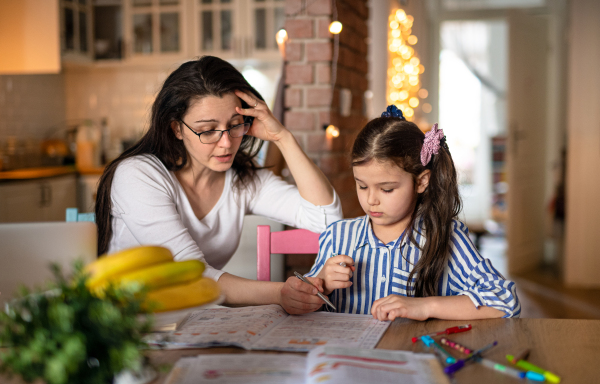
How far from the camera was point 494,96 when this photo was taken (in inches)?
267

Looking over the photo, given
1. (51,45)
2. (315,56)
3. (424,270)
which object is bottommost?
(424,270)

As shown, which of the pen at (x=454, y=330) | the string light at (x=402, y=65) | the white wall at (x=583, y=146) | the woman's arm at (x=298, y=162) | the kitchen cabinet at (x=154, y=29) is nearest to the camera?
the pen at (x=454, y=330)

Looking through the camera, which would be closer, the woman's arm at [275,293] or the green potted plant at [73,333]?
the green potted plant at [73,333]

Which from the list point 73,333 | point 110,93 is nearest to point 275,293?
point 73,333

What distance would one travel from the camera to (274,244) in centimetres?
145

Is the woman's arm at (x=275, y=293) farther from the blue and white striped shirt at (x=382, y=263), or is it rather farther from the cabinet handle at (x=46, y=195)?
the cabinet handle at (x=46, y=195)

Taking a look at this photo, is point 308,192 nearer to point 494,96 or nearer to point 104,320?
point 104,320

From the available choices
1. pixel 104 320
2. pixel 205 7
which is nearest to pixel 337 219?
pixel 104 320

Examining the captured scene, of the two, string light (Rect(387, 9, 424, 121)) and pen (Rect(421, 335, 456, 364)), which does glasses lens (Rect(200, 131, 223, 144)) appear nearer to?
pen (Rect(421, 335, 456, 364))

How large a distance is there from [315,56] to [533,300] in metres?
2.42

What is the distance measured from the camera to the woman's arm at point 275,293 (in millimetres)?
1085

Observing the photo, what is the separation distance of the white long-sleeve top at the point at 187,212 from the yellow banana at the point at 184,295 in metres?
0.57

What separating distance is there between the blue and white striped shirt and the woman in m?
0.15

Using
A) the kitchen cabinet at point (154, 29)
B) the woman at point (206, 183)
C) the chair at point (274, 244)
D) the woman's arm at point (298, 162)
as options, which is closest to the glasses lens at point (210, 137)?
the woman at point (206, 183)
